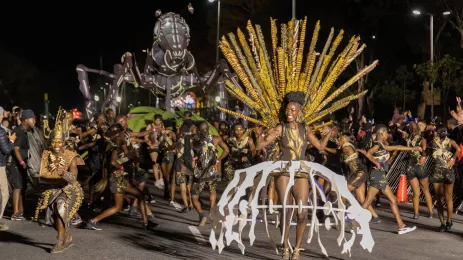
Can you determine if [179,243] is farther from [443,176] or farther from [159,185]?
[159,185]

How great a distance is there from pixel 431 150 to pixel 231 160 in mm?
4099

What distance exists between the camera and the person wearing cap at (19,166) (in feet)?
38.8

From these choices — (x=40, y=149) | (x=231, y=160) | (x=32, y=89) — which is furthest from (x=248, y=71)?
(x=32, y=89)

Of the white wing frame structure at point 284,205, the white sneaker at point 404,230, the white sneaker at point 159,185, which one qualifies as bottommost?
the white sneaker at point 404,230

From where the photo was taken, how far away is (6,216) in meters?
12.3

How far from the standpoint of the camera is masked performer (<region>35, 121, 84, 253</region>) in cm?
877

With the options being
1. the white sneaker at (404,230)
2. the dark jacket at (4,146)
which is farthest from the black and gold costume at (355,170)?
the dark jacket at (4,146)

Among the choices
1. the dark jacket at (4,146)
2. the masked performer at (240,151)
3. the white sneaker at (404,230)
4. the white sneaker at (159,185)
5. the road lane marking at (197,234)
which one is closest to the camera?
the road lane marking at (197,234)

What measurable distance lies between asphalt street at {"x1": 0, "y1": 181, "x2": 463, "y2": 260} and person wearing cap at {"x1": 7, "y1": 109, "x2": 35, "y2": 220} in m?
0.31

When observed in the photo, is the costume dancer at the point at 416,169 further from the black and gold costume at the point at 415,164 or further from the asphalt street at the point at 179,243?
the asphalt street at the point at 179,243

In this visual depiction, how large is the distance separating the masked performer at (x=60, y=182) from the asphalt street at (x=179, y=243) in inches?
17.0

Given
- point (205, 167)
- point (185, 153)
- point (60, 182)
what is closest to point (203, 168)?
point (205, 167)

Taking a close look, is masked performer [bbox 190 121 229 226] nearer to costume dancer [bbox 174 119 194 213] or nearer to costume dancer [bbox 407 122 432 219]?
costume dancer [bbox 174 119 194 213]

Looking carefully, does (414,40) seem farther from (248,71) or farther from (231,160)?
(248,71)
